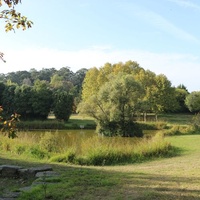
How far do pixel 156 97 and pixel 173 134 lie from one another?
14999 mm

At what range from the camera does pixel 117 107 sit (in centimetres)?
2620

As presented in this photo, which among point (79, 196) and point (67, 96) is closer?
point (79, 196)

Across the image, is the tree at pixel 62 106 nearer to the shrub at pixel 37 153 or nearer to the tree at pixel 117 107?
the tree at pixel 117 107

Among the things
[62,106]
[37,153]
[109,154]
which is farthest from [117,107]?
[37,153]

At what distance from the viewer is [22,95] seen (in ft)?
127

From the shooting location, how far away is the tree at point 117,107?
25984mm

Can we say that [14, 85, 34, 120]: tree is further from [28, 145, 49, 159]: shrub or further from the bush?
[28, 145, 49, 159]: shrub

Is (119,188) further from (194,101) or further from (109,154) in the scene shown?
(194,101)

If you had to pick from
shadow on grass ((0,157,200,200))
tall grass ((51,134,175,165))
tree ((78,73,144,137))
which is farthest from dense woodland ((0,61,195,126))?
shadow on grass ((0,157,200,200))

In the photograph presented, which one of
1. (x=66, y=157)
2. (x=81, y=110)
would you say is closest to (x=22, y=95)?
(x=81, y=110)

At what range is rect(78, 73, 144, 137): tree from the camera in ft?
85.3

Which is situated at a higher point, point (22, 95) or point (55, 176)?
point (22, 95)

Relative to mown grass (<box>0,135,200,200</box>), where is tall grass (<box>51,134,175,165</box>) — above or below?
below

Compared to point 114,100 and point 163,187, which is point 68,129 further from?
point 163,187
